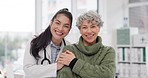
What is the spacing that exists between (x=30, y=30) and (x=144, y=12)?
2.47m

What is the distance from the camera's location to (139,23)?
4840 mm

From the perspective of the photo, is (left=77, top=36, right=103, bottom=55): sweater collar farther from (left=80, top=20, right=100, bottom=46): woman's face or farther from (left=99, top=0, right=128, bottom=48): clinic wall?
(left=99, top=0, right=128, bottom=48): clinic wall

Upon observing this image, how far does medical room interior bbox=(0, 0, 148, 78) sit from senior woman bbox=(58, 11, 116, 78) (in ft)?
4.05

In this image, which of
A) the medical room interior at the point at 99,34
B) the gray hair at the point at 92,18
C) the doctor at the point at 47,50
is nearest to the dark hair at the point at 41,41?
the doctor at the point at 47,50

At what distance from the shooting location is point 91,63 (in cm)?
150

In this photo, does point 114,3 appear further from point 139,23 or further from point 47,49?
point 47,49

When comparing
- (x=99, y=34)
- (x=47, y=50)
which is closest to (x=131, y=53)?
(x=99, y=34)

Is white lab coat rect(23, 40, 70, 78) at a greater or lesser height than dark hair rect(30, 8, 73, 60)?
lesser

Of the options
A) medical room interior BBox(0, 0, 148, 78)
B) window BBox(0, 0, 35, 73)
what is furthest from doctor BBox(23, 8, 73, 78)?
window BBox(0, 0, 35, 73)

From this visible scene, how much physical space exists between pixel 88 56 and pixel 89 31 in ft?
0.54

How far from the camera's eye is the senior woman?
145 cm

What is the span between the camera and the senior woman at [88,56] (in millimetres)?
1448

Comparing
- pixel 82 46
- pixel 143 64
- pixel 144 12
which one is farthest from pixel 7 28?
pixel 144 12

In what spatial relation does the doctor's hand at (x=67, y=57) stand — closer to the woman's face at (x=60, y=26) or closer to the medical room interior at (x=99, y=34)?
the woman's face at (x=60, y=26)
